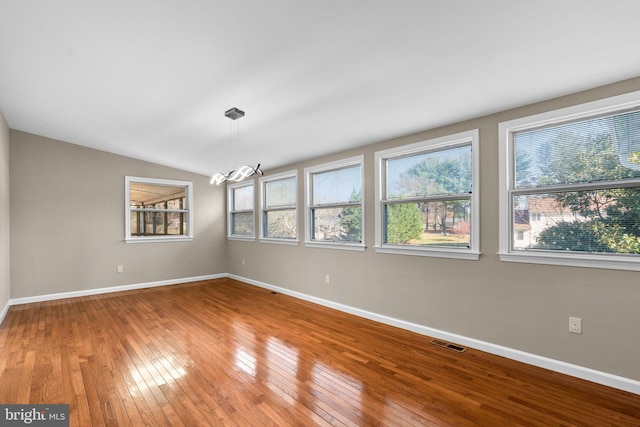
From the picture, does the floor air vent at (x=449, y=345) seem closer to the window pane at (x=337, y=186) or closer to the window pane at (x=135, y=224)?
the window pane at (x=337, y=186)

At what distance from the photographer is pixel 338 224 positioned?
15.6 ft

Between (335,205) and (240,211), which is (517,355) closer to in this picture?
(335,205)

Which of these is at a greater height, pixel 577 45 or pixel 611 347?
pixel 577 45

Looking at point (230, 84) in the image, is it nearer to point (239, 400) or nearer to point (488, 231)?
point (239, 400)

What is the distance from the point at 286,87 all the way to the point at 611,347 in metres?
3.49

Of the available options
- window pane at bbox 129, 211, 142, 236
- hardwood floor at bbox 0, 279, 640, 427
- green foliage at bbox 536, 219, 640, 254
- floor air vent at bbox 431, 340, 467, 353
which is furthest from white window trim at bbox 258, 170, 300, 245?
green foliage at bbox 536, 219, 640, 254

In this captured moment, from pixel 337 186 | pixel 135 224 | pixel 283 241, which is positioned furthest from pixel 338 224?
pixel 135 224

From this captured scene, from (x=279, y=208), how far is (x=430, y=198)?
308cm

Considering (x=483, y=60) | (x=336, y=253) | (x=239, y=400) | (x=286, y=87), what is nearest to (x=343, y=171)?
(x=336, y=253)

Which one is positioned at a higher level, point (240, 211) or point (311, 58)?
point (311, 58)

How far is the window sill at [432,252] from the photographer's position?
126 inches

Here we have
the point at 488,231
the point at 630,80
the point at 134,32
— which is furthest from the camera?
the point at 488,231

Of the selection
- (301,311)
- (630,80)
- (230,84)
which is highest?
(230,84)

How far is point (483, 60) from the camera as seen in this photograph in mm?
2227
